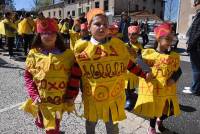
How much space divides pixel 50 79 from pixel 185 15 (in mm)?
33965

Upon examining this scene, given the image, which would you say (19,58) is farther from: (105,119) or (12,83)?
(105,119)

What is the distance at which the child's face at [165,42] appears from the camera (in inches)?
184

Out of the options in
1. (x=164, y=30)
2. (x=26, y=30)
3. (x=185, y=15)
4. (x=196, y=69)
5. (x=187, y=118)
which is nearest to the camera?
(x=164, y=30)

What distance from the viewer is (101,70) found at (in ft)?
12.0

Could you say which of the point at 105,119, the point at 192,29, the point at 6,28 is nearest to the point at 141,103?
the point at 105,119

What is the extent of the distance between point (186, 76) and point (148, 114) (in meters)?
6.28

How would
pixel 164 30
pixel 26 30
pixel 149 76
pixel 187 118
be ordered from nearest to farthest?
pixel 149 76 < pixel 164 30 < pixel 187 118 < pixel 26 30

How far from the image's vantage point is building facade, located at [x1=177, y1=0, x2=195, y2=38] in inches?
1394

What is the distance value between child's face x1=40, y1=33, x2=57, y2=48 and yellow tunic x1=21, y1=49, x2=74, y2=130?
0.12 m

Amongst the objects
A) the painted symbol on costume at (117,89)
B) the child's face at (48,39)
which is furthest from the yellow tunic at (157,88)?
the child's face at (48,39)

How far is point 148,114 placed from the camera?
467 centimetres

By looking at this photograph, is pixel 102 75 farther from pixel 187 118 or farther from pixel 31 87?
pixel 187 118

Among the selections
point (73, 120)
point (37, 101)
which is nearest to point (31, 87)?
point (37, 101)

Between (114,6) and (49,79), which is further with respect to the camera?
(114,6)
